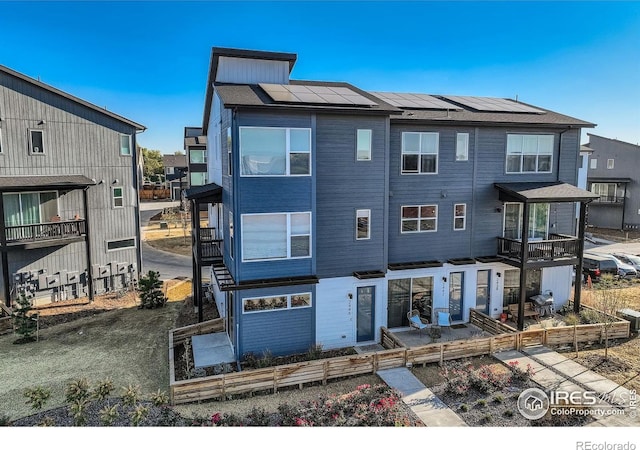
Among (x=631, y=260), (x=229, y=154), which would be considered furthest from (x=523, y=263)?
(x=631, y=260)

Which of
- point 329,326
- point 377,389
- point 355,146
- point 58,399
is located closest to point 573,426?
point 377,389

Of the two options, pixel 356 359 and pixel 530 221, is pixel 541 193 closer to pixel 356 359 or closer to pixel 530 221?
pixel 530 221

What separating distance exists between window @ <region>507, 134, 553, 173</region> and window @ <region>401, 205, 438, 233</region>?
3607 mm

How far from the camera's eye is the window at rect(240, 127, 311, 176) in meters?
12.0

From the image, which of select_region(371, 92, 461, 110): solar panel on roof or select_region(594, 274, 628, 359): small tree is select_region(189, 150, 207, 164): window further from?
select_region(594, 274, 628, 359): small tree

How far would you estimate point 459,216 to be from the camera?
15336mm

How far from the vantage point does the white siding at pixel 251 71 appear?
47.5ft

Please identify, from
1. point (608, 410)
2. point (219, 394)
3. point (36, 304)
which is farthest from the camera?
point (36, 304)

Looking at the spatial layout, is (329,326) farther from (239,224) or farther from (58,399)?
(58,399)

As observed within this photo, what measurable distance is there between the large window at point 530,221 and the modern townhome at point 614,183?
2410 centimetres

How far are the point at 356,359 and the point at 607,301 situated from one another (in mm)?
12590

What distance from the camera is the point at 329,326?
44.0ft

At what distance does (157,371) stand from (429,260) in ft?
31.3

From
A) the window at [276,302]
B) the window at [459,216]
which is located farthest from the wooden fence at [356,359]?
the window at [459,216]
